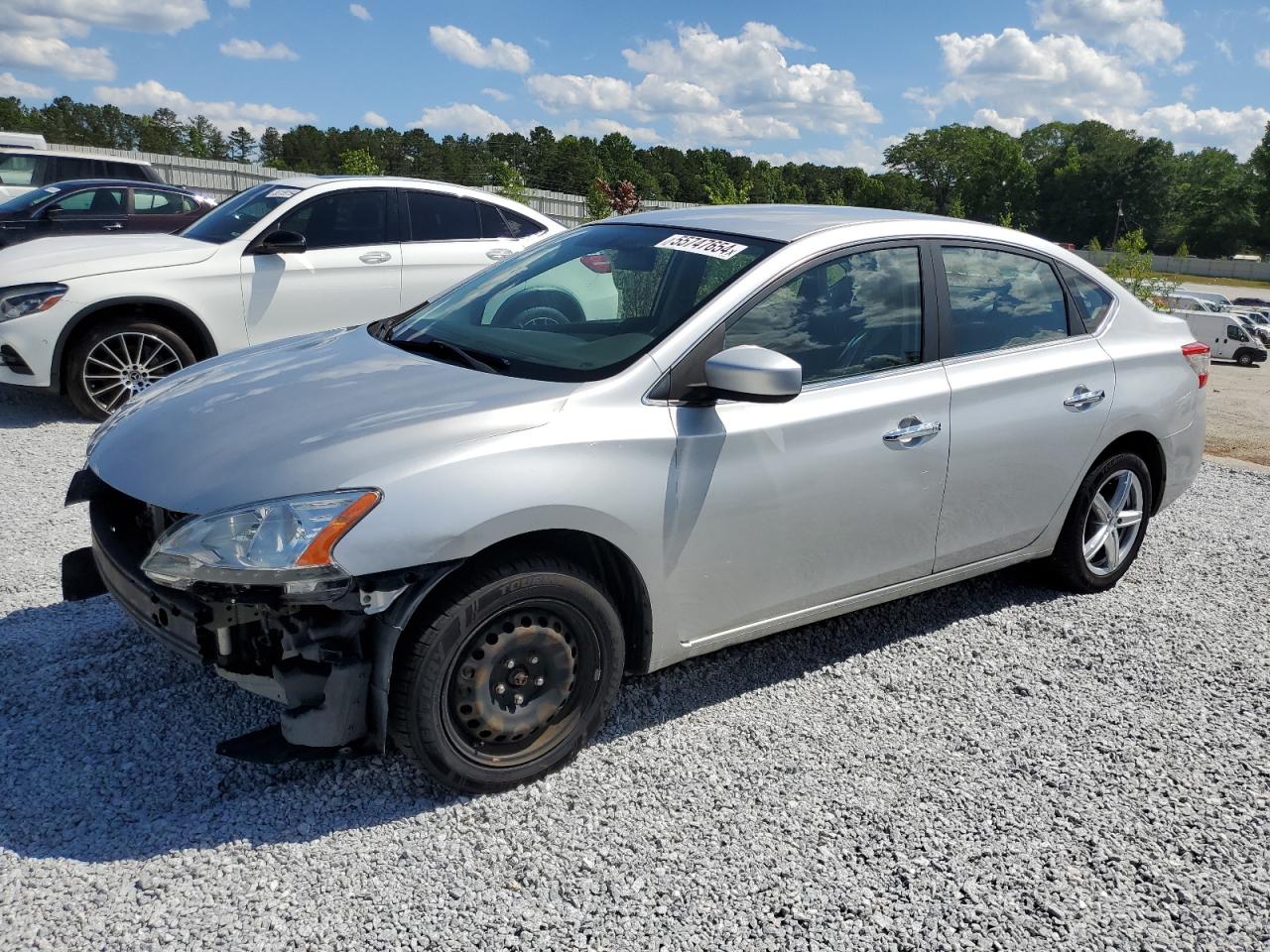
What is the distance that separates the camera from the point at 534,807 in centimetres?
309

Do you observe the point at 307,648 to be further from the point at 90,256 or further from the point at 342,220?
the point at 342,220

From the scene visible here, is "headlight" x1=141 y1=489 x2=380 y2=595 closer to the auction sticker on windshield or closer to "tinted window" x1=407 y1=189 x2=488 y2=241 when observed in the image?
the auction sticker on windshield

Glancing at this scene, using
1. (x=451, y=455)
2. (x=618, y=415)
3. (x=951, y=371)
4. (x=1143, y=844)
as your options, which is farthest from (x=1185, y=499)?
(x=451, y=455)

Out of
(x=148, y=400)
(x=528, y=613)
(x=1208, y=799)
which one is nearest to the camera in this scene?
(x=528, y=613)

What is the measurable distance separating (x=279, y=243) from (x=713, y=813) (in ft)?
19.3

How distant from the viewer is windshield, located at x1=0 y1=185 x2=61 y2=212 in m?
11.9

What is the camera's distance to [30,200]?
12.3 m

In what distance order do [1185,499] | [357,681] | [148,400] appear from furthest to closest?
[1185,499] < [148,400] < [357,681]

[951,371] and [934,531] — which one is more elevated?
[951,371]

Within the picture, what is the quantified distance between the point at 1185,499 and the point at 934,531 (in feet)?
12.9

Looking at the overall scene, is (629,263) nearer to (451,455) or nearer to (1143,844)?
(451,455)

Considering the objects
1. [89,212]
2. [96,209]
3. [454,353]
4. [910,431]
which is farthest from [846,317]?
[96,209]

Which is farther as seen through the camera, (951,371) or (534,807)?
(951,371)

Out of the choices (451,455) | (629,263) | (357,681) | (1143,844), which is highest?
(629,263)
